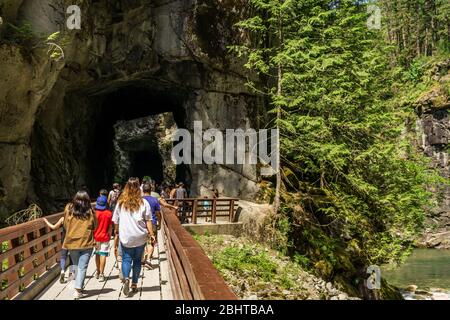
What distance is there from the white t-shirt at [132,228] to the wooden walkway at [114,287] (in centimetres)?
102

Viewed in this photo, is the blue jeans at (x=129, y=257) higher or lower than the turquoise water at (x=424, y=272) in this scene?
higher

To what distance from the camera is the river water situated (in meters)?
26.8

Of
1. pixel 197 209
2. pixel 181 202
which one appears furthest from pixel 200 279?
pixel 197 209

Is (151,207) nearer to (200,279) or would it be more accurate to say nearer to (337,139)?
(200,279)

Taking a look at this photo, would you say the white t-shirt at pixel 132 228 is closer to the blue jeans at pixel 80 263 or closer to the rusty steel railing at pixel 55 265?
the rusty steel railing at pixel 55 265

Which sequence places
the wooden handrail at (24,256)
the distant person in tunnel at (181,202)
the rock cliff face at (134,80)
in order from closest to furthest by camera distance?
the wooden handrail at (24,256)
the distant person in tunnel at (181,202)
the rock cliff face at (134,80)

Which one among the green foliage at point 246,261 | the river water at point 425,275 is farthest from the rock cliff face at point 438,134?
the green foliage at point 246,261

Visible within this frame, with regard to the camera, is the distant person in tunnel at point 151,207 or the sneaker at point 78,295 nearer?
the sneaker at point 78,295

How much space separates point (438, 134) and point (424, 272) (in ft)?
63.4

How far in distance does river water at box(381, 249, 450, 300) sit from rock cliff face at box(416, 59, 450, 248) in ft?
11.7

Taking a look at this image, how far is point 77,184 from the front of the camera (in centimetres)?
2169

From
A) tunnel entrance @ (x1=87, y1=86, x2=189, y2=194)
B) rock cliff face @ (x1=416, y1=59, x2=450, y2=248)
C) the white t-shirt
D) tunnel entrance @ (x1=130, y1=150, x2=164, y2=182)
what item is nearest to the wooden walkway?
the white t-shirt

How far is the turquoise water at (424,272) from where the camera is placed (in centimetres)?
3016

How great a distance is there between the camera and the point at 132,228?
6.72m
